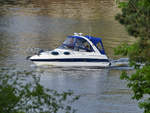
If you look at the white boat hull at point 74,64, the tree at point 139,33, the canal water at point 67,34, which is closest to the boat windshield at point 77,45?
the white boat hull at point 74,64

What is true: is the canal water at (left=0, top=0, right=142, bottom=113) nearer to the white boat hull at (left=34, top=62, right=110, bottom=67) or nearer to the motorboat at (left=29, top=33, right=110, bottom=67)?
the white boat hull at (left=34, top=62, right=110, bottom=67)

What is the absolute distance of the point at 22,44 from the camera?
42750 millimetres

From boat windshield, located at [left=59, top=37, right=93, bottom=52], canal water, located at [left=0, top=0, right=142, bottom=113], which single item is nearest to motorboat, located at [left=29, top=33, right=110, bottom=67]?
boat windshield, located at [left=59, top=37, right=93, bottom=52]

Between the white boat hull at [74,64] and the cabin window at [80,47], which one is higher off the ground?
the cabin window at [80,47]

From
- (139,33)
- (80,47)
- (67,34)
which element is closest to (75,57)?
(80,47)

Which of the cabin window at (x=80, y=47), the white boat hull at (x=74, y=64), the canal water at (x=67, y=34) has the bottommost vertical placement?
the canal water at (x=67, y=34)

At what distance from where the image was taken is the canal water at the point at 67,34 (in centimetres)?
2586

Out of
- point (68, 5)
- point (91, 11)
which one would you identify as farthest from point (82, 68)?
point (68, 5)

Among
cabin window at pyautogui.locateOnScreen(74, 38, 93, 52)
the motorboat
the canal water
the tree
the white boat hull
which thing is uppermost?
the tree

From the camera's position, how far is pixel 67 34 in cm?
4884

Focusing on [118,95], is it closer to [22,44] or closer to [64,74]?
[64,74]

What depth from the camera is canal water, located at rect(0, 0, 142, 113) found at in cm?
2586

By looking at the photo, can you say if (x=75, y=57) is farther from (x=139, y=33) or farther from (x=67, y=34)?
(x=139, y=33)

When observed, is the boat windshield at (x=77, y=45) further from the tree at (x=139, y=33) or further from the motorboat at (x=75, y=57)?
the tree at (x=139, y=33)
